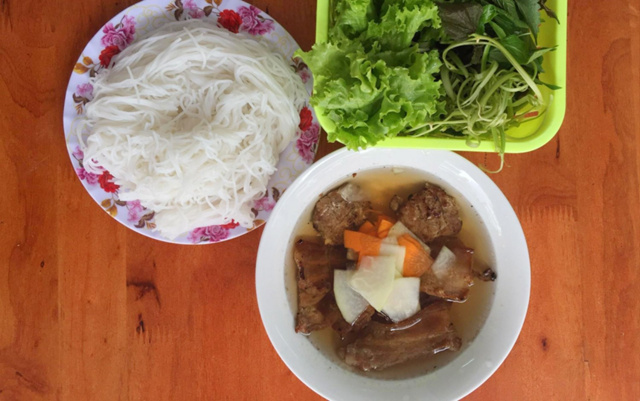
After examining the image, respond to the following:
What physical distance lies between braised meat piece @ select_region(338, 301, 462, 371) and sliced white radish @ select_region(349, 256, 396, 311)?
10 centimetres

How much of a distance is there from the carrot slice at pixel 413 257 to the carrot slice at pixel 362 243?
70mm

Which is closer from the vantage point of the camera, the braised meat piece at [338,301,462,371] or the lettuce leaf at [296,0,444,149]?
the lettuce leaf at [296,0,444,149]

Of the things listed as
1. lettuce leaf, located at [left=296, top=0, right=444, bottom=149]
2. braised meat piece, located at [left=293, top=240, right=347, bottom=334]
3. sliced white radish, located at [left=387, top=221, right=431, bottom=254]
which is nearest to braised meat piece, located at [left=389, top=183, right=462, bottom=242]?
sliced white radish, located at [left=387, top=221, right=431, bottom=254]

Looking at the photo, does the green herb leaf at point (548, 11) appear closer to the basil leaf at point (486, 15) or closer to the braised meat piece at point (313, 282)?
the basil leaf at point (486, 15)

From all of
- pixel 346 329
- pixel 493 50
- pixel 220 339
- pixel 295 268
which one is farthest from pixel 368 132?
pixel 220 339

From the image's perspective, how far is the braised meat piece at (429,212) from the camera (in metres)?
1.34

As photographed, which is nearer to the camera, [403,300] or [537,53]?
[537,53]

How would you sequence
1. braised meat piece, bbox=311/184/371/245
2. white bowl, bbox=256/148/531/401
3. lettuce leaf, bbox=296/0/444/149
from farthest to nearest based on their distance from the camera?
braised meat piece, bbox=311/184/371/245, white bowl, bbox=256/148/531/401, lettuce leaf, bbox=296/0/444/149

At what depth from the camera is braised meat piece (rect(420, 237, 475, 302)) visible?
136cm

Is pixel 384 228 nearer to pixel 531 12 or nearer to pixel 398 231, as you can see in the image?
pixel 398 231

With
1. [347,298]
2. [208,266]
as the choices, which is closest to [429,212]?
[347,298]

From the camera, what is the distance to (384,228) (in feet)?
4.48

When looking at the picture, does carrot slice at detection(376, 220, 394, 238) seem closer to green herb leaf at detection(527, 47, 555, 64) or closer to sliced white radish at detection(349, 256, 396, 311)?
sliced white radish at detection(349, 256, 396, 311)

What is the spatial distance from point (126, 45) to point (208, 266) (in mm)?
700
